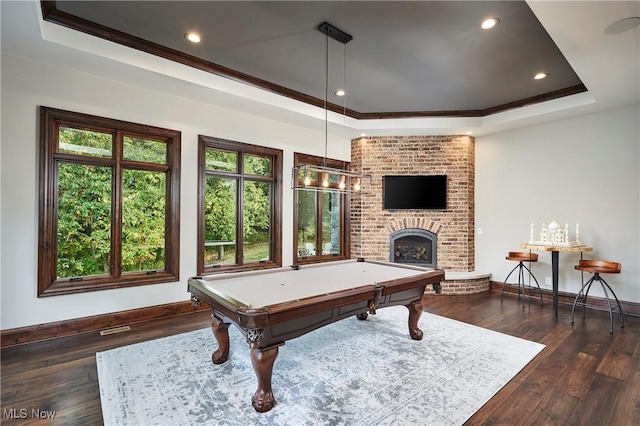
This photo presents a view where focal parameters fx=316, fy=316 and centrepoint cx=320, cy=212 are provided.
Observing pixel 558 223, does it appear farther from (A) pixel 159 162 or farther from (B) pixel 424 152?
(A) pixel 159 162

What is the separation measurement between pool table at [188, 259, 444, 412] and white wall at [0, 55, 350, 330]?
1.67 metres

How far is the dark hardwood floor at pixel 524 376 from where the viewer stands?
223cm

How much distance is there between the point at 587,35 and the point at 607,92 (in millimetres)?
1890

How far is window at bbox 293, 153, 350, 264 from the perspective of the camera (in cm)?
598

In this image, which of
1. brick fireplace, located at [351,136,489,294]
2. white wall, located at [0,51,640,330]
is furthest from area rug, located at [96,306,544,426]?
brick fireplace, located at [351,136,489,294]

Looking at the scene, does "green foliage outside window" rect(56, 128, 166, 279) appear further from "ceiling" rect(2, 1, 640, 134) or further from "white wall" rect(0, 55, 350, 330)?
"ceiling" rect(2, 1, 640, 134)

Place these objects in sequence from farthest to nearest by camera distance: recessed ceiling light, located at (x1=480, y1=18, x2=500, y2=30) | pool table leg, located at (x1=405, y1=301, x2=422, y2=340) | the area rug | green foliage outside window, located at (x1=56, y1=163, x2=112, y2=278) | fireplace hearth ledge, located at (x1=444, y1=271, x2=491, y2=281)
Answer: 1. fireplace hearth ledge, located at (x1=444, y1=271, x2=491, y2=281)
2. green foliage outside window, located at (x1=56, y1=163, x2=112, y2=278)
3. pool table leg, located at (x1=405, y1=301, x2=422, y2=340)
4. recessed ceiling light, located at (x1=480, y1=18, x2=500, y2=30)
5. the area rug

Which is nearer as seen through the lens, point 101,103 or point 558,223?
point 101,103

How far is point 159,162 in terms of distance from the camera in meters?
4.41

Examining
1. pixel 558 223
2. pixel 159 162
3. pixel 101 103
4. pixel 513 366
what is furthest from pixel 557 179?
pixel 101 103

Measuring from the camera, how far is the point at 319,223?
6340mm

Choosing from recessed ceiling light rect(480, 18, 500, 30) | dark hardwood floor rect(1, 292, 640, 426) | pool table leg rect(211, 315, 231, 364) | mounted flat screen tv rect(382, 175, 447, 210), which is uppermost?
recessed ceiling light rect(480, 18, 500, 30)

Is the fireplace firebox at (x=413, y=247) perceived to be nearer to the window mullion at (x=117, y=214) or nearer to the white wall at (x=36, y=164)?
the white wall at (x=36, y=164)

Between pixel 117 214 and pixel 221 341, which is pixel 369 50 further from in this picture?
pixel 117 214
